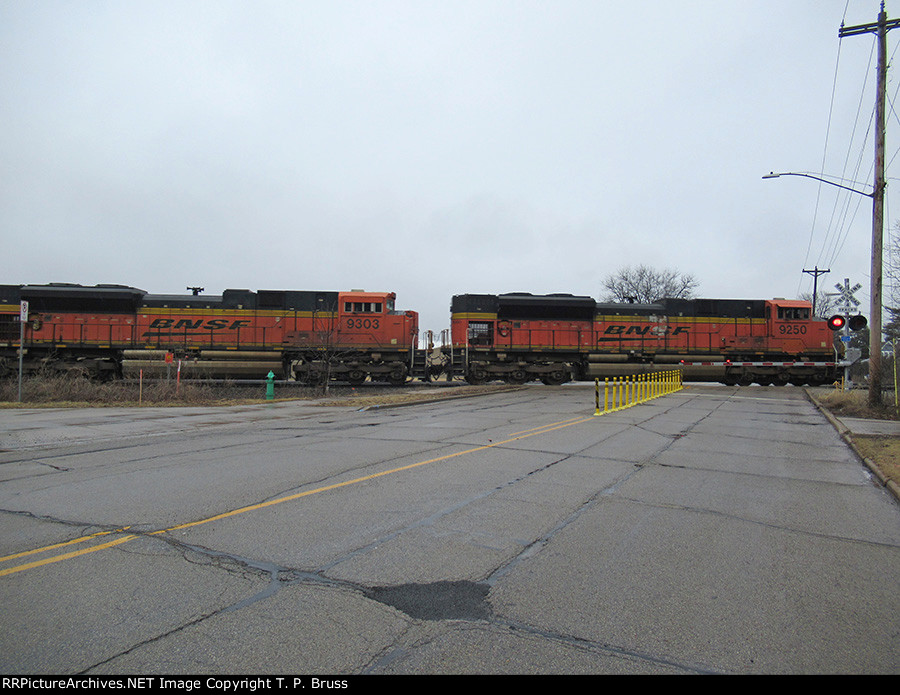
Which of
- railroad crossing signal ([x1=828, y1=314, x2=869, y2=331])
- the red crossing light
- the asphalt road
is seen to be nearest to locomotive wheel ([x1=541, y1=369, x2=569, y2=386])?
railroad crossing signal ([x1=828, y1=314, x2=869, y2=331])

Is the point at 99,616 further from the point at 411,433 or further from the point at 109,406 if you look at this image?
the point at 109,406

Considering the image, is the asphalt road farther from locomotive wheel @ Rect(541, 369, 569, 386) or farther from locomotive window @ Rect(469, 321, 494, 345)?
locomotive wheel @ Rect(541, 369, 569, 386)

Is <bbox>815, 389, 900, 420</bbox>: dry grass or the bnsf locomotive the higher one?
the bnsf locomotive

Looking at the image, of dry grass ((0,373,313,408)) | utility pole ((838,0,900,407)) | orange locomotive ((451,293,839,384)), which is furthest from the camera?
orange locomotive ((451,293,839,384))

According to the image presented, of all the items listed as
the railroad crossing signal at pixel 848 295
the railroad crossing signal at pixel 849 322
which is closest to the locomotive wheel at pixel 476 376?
the railroad crossing signal at pixel 849 322

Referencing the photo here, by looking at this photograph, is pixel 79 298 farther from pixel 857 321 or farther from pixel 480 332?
pixel 857 321

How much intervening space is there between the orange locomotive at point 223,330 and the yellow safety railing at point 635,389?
9.45 metres

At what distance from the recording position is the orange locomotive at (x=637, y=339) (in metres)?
26.2

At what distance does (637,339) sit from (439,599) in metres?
25.3

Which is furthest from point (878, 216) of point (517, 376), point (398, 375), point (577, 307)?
point (398, 375)

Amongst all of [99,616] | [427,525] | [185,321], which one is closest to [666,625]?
[427,525]

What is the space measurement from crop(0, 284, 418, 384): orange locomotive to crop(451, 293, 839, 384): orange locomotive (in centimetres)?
373

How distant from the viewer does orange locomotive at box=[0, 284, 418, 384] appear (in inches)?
948
